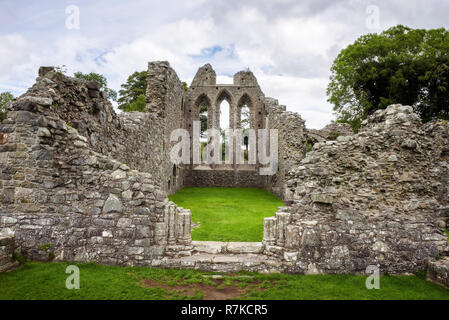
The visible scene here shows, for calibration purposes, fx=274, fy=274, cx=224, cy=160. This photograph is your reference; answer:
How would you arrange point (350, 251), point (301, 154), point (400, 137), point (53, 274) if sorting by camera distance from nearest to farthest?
point (53, 274), point (350, 251), point (400, 137), point (301, 154)

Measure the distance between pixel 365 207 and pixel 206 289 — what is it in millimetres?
3357

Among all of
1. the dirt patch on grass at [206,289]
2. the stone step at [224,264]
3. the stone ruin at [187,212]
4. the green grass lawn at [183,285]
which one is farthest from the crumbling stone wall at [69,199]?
the dirt patch on grass at [206,289]

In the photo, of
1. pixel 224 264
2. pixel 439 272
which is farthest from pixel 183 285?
pixel 439 272

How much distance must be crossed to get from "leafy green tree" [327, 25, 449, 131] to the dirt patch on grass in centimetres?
2030

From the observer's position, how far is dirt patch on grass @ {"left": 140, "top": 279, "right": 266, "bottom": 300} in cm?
412

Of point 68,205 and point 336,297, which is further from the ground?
point 68,205

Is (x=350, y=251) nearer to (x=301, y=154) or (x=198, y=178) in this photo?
(x=301, y=154)

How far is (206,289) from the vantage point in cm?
433

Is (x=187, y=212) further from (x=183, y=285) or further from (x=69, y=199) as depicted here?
(x=69, y=199)

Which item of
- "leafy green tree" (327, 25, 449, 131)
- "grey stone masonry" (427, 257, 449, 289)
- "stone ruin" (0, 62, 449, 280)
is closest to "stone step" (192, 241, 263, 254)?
"stone ruin" (0, 62, 449, 280)

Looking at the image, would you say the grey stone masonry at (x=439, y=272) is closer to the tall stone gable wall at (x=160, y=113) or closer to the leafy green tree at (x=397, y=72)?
the tall stone gable wall at (x=160, y=113)
